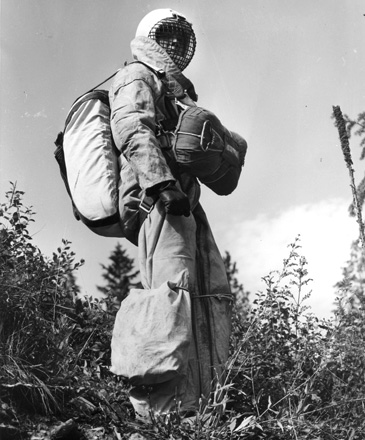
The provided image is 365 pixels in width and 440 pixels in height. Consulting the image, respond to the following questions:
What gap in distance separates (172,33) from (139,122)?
950mm

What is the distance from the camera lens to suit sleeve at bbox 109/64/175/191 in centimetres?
438

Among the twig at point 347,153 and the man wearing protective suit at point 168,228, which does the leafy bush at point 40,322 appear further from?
the twig at point 347,153

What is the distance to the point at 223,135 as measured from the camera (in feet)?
15.9

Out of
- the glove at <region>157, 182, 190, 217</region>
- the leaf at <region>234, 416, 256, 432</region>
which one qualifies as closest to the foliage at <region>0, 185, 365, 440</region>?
the leaf at <region>234, 416, 256, 432</region>

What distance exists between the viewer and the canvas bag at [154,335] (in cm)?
409

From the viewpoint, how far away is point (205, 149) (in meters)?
4.62

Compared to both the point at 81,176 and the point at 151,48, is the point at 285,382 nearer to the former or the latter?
the point at 81,176

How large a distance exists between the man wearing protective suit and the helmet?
11 cm

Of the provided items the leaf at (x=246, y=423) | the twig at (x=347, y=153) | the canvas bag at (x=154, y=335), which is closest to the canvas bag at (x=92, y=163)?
the canvas bag at (x=154, y=335)

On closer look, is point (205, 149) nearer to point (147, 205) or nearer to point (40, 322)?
point (147, 205)

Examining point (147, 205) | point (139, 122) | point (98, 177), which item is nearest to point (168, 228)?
point (147, 205)

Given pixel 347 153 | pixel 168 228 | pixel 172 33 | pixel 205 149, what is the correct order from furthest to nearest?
pixel 347 153 < pixel 172 33 < pixel 205 149 < pixel 168 228

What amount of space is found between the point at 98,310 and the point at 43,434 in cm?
184

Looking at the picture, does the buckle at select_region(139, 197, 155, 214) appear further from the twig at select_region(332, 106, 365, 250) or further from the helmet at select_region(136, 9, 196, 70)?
the twig at select_region(332, 106, 365, 250)
